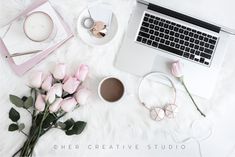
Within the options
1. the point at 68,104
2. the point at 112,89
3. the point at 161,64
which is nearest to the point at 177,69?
the point at 161,64

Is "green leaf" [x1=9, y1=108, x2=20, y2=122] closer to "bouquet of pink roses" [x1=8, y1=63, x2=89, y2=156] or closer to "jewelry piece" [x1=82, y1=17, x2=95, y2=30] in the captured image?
"bouquet of pink roses" [x1=8, y1=63, x2=89, y2=156]

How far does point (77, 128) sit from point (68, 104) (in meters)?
0.07

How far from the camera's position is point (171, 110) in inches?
33.8

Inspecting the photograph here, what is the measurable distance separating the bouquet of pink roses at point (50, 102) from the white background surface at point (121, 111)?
0.03 metres

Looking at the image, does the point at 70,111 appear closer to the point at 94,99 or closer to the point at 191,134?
the point at 94,99

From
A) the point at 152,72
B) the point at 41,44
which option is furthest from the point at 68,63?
the point at 152,72

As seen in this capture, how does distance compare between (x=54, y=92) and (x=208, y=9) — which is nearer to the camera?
(x=54, y=92)

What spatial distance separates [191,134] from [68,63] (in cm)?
39

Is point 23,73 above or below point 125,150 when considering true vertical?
above

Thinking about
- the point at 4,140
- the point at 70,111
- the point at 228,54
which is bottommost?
the point at 4,140

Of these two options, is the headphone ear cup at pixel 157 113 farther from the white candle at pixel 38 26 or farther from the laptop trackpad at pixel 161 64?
the white candle at pixel 38 26

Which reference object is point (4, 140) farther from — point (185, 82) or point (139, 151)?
point (185, 82)

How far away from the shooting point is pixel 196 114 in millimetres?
879

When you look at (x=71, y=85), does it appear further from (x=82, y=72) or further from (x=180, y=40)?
(x=180, y=40)
